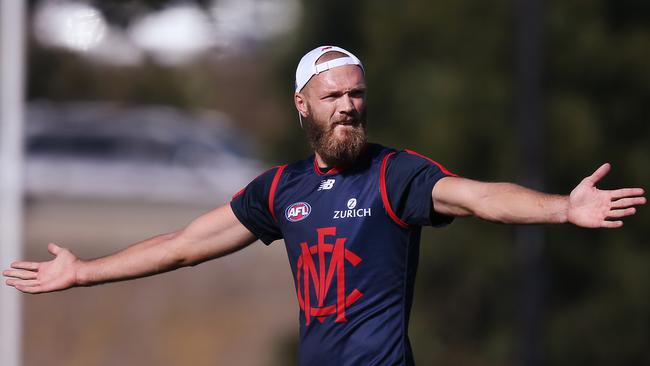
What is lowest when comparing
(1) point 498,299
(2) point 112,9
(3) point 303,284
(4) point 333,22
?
(3) point 303,284

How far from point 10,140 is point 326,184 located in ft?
20.1

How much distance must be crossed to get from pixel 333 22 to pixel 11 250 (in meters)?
5.19

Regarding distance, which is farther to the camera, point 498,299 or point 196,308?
point 196,308

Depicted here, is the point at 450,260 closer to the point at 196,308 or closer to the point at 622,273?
the point at 622,273

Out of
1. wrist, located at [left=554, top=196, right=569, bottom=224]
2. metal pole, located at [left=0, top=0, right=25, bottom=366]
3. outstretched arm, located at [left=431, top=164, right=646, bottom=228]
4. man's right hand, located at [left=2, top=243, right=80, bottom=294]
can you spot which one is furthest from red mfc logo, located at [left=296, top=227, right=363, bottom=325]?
metal pole, located at [left=0, top=0, right=25, bottom=366]

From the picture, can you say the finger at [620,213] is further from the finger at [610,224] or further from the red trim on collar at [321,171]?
the red trim on collar at [321,171]

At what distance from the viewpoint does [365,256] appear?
191 inches

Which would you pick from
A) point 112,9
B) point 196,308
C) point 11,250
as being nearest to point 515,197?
point 112,9

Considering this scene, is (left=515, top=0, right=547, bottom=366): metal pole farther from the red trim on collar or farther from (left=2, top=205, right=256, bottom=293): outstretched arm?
the red trim on collar

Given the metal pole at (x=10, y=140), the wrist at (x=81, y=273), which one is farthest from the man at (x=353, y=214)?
the metal pole at (x=10, y=140)

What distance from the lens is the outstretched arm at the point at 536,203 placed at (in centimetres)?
428

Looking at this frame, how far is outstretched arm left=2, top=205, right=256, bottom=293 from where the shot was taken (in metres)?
5.47

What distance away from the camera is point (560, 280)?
12539 mm

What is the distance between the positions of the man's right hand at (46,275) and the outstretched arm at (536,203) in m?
1.75
